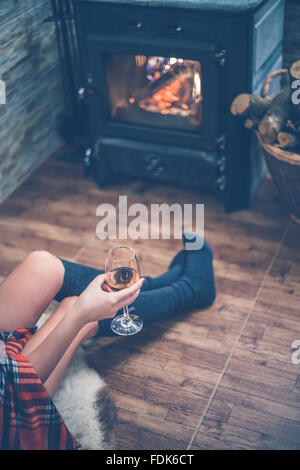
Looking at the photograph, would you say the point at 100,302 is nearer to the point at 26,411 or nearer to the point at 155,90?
the point at 26,411

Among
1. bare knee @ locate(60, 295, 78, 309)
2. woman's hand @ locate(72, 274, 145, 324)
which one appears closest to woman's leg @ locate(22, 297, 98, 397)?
bare knee @ locate(60, 295, 78, 309)

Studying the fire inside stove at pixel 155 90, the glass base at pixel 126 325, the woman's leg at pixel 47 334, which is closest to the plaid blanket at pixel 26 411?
the woman's leg at pixel 47 334

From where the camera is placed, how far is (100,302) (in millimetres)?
1406

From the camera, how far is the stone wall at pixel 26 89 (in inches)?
97.7

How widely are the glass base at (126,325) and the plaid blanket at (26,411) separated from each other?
Answer: 1.40 feet

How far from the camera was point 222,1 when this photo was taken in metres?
2.07

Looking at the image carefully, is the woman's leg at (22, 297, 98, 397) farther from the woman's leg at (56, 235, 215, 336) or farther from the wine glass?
the wine glass

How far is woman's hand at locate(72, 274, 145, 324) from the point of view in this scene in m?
1.41

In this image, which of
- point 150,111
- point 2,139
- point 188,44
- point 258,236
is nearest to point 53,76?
point 2,139

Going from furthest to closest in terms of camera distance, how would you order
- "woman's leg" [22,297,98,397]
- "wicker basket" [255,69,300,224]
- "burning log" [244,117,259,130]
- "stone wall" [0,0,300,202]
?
"stone wall" [0,0,300,202] < "burning log" [244,117,259,130] < "wicker basket" [255,69,300,224] < "woman's leg" [22,297,98,397]

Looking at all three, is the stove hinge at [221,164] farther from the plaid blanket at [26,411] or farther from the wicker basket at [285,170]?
the plaid blanket at [26,411]

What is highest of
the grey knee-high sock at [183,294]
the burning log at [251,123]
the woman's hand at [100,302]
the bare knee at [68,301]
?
the burning log at [251,123]

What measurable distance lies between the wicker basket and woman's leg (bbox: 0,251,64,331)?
98 centimetres

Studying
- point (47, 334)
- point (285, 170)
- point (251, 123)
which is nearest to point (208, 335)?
point (47, 334)
